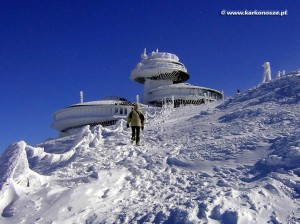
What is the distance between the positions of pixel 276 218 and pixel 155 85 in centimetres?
5069

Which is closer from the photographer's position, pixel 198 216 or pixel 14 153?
pixel 198 216

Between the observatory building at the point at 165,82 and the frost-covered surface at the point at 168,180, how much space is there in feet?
116

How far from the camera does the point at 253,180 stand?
9.55m

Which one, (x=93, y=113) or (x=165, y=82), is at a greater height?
(x=165, y=82)

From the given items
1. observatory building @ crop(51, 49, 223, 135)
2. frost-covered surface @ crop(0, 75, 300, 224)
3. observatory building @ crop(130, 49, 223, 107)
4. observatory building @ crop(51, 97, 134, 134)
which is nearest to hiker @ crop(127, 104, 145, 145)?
frost-covered surface @ crop(0, 75, 300, 224)

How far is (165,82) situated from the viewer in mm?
58469

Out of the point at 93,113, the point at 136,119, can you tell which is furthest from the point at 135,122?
the point at 93,113

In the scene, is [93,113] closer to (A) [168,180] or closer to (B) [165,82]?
(B) [165,82]

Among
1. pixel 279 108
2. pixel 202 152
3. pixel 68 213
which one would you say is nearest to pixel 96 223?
pixel 68 213

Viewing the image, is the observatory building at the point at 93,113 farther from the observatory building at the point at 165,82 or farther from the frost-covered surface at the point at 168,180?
the frost-covered surface at the point at 168,180

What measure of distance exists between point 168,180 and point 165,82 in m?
48.5

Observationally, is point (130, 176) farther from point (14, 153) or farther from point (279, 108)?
point (279, 108)

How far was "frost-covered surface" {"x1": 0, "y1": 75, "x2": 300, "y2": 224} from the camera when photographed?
823 centimetres

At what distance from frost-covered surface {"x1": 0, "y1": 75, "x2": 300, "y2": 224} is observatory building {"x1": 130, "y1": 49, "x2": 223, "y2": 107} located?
116 ft
